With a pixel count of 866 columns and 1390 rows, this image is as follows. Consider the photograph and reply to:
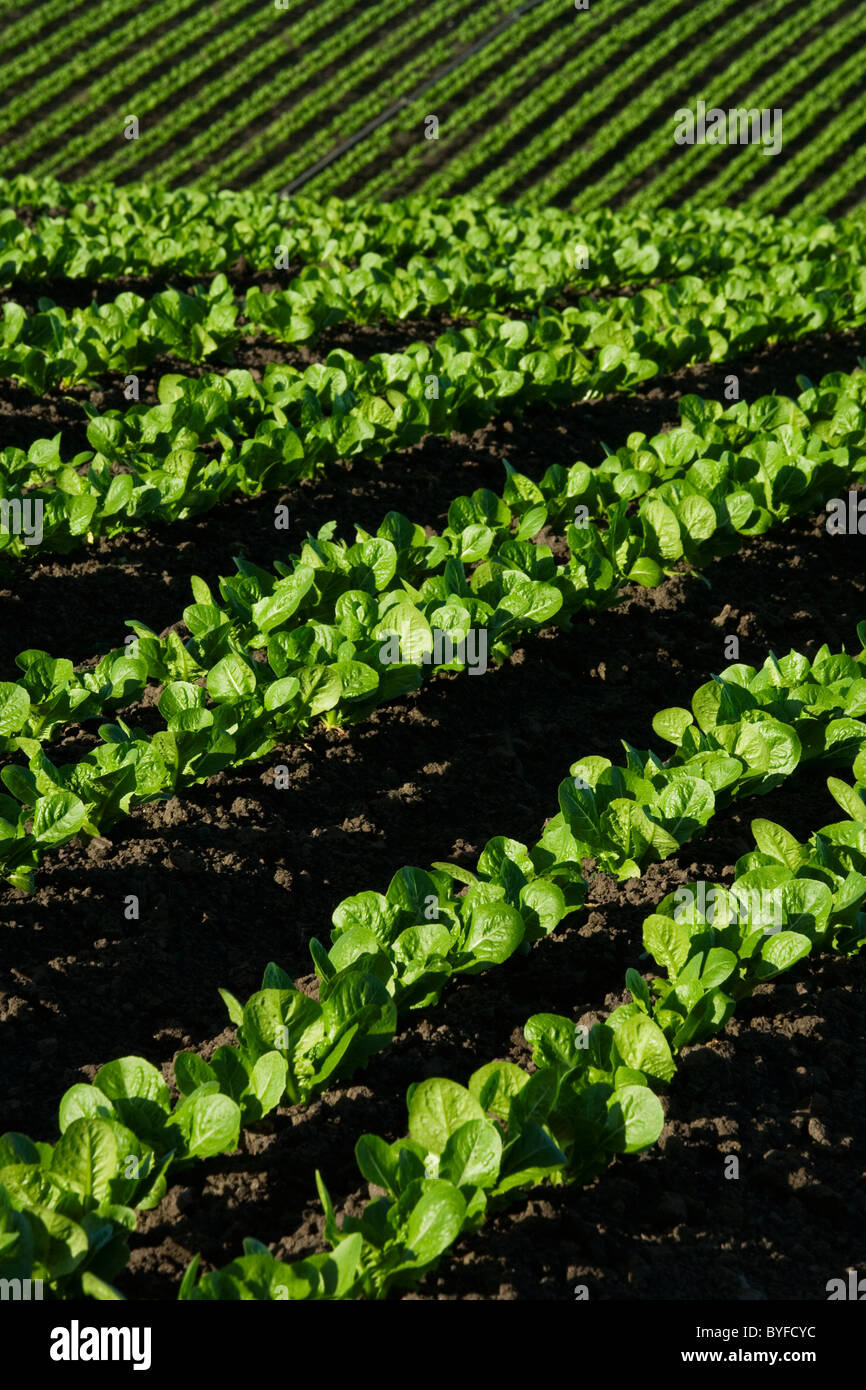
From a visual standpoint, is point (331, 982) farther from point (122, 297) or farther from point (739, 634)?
point (122, 297)

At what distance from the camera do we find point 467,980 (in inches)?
117

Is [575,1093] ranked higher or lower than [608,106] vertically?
lower

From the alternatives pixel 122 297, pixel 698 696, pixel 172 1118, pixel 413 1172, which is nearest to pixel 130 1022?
pixel 172 1118

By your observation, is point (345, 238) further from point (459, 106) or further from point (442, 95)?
point (442, 95)

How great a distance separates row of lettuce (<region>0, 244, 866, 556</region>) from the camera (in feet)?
16.8

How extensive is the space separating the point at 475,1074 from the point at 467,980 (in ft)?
2.02

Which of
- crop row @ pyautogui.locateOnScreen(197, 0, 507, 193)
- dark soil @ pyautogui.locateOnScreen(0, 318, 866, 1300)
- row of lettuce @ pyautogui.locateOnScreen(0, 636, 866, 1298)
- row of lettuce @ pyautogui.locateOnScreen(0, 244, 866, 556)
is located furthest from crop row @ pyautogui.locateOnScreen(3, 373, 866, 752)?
crop row @ pyautogui.locateOnScreen(197, 0, 507, 193)

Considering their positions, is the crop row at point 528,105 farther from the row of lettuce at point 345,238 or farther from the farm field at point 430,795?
the farm field at point 430,795

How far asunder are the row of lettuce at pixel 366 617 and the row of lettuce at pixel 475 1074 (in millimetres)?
880

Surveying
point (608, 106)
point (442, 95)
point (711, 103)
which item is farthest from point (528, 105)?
point (711, 103)

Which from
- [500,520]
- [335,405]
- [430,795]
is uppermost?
[335,405]

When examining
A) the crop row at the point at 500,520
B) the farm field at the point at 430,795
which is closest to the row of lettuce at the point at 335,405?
the farm field at the point at 430,795

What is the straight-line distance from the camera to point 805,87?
83.3 ft

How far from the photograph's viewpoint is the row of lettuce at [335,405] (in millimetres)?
5109
